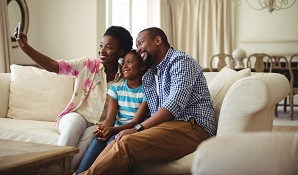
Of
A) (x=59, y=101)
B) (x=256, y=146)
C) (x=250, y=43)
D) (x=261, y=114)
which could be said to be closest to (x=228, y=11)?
(x=250, y=43)

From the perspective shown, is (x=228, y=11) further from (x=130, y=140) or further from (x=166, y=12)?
(x=130, y=140)

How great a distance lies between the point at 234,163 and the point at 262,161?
0.03 meters

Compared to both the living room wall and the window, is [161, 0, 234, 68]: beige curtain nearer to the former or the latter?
the window

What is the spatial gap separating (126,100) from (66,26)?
3.16 metres

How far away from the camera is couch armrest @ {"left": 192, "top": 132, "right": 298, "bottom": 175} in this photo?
0.48 meters

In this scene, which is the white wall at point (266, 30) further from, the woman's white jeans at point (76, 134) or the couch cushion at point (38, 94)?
the woman's white jeans at point (76, 134)

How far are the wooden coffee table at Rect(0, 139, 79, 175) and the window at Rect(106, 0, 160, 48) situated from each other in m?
4.43

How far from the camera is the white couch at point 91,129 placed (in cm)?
161

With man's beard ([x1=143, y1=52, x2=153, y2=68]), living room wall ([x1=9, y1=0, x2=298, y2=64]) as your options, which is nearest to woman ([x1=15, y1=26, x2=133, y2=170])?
man's beard ([x1=143, y1=52, x2=153, y2=68])

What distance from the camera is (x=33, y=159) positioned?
134cm

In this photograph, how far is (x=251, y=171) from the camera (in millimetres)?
481

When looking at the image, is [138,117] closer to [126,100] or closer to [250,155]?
[126,100]

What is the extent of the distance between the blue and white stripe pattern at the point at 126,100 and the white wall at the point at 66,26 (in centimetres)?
286

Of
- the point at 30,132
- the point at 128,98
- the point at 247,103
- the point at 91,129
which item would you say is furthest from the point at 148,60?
the point at 30,132
